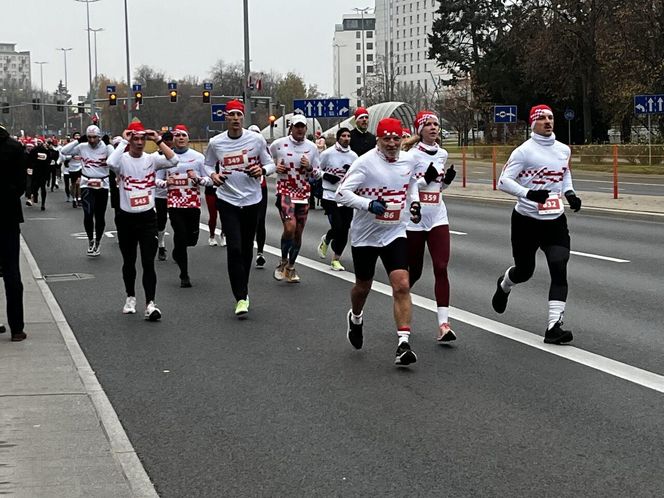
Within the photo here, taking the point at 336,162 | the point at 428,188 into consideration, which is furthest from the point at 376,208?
the point at 336,162

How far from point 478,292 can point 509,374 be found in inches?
171

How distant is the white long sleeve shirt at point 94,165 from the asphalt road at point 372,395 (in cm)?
358

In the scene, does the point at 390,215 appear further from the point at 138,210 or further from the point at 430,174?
the point at 138,210

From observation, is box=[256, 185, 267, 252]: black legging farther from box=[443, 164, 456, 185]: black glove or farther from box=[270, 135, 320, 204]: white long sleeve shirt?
box=[443, 164, 456, 185]: black glove

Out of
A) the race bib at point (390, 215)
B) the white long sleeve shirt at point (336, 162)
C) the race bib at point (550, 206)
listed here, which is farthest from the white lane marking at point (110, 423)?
the white long sleeve shirt at point (336, 162)

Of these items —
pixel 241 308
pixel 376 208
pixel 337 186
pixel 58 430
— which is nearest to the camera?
pixel 58 430

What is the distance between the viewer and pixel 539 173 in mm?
9148

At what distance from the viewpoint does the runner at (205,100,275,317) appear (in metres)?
10.7

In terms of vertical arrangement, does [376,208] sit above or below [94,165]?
below

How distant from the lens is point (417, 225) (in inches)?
362

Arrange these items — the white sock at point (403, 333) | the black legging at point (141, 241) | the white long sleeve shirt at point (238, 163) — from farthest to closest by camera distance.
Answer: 1. the white long sleeve shirt at point (238, 163)
2. the black legging at point (141, 241)
3. the white sock at point (403, 333)

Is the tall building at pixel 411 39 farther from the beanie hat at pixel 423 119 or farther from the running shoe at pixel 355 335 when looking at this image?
the running shoe at pixel 355 335

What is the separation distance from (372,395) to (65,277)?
26.2 feet

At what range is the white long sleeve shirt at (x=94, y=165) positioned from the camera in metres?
16.5
